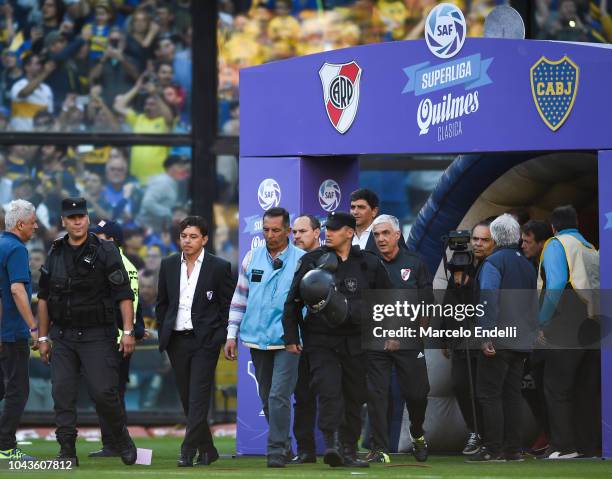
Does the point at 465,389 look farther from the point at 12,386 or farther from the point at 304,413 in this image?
the point at 12,386

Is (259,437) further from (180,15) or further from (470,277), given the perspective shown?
(180,15)

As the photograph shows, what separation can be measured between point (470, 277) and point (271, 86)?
2440 millimetres

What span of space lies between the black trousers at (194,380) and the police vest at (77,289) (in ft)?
2.21

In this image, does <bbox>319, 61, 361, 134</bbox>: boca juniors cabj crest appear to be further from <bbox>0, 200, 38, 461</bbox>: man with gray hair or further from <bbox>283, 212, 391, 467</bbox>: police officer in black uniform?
<bbox>0, 200, 38, 461</bbox>: man with gray hair

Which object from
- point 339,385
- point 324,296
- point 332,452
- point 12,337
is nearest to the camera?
point 324,296

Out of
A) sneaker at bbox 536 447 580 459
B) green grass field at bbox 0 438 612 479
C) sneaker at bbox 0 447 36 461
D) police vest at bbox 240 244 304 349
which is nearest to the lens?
green grass field at bbox 0 438 612 479

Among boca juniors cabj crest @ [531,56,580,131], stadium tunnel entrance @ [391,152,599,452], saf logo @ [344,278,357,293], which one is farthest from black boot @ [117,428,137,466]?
boca juniors cabj crest @ [531,56,580,131]

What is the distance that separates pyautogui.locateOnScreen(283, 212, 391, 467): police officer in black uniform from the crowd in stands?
621cm

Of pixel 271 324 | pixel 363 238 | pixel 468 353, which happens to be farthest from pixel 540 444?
pixel 271 324

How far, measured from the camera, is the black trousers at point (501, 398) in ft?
40.0

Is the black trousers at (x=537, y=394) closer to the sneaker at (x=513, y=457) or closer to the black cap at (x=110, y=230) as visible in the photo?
the sneaker at (x=513, y=457)

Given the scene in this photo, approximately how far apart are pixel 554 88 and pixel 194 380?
3737 millimetres

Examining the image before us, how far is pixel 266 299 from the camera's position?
11.7 m

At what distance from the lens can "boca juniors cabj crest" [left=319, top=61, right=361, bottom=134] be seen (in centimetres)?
1286
